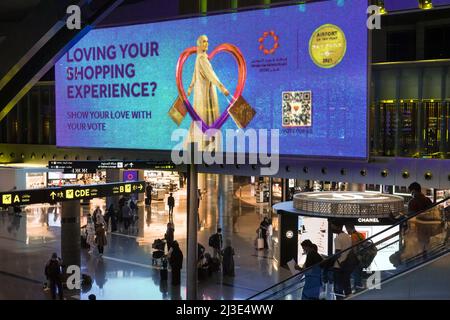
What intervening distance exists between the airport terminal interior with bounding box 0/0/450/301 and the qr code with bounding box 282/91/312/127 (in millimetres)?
37

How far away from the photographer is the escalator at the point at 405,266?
6309 millimetres

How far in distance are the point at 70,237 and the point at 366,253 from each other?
10203 millimetres

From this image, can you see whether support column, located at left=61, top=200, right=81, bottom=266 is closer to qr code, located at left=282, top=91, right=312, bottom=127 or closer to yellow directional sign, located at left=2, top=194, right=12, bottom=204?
qr code, located at left=282, top=91, right=312, bottom=127

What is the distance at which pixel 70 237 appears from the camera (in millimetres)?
15445

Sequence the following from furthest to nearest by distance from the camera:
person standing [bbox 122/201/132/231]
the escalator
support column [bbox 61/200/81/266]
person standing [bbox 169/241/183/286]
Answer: person standing [bbox 122/201/132/231] < support column [bbox 61/200/81/266] < person standing [bbox 169/241/183/286] < the escalator

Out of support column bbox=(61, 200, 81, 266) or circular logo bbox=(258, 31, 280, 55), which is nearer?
support column bbox=(61, 200, 81, 266)

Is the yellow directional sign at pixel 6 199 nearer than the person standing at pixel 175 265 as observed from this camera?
Yes

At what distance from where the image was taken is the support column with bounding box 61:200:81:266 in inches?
605

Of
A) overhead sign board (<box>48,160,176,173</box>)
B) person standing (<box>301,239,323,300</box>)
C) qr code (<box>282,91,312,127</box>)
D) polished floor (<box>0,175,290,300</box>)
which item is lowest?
polished floor (<box>0,175,290,300</box>)

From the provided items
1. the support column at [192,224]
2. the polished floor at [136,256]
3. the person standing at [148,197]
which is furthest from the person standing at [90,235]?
the support column at [192,224]

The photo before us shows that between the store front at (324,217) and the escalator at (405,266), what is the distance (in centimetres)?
676

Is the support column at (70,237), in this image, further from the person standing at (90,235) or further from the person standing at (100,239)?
the person standing at (90,235)

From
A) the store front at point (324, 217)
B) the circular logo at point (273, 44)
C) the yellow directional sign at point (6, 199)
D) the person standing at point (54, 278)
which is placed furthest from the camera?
the circular logo at point (273, 44)

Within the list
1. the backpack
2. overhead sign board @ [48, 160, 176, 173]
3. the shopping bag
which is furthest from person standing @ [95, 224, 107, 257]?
the backpack
